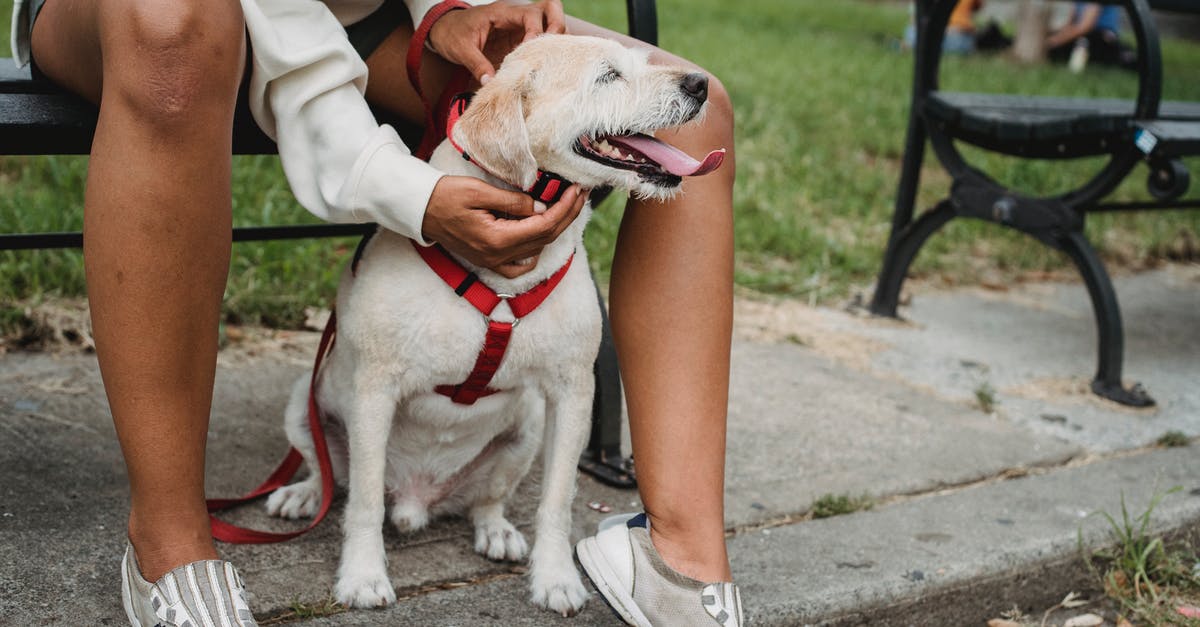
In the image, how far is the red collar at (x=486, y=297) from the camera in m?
1.88

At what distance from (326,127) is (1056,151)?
257cm

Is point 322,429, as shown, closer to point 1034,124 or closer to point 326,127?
point 326,127

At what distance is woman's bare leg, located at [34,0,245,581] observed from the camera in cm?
158

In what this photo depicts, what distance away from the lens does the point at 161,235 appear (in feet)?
5.27

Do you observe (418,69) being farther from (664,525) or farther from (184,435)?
(664,525)

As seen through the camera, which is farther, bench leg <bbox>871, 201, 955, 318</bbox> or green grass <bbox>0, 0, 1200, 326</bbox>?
bench leg <bbox>871, 201, 955, 318</bbox>

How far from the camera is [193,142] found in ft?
5.29

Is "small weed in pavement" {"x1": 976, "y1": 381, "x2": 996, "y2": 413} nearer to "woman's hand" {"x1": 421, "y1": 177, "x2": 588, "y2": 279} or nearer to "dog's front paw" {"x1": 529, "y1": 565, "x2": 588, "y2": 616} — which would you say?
"dog's front paw" {"x1": 529, "y1": 565, "x2": 588, "y2": 616}

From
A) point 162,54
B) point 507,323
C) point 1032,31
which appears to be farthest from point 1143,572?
point 1032,31

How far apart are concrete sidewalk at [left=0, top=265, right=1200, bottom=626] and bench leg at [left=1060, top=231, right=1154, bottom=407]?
2.0 inches

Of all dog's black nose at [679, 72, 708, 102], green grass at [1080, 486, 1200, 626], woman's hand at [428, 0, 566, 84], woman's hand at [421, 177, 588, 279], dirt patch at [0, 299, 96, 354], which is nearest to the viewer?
woman's hand at [421, 177, 588, 279]

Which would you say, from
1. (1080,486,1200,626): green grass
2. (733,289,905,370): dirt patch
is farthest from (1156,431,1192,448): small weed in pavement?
(733,289,905,370): dirt patch

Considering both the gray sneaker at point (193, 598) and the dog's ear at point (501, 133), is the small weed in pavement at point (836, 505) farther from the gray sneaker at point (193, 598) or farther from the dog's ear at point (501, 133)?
the gray sneaker at point (193, 598)

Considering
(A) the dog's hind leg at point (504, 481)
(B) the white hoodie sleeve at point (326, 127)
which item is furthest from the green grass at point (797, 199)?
(B) the white hoodie sleeve at point (326, 127)
